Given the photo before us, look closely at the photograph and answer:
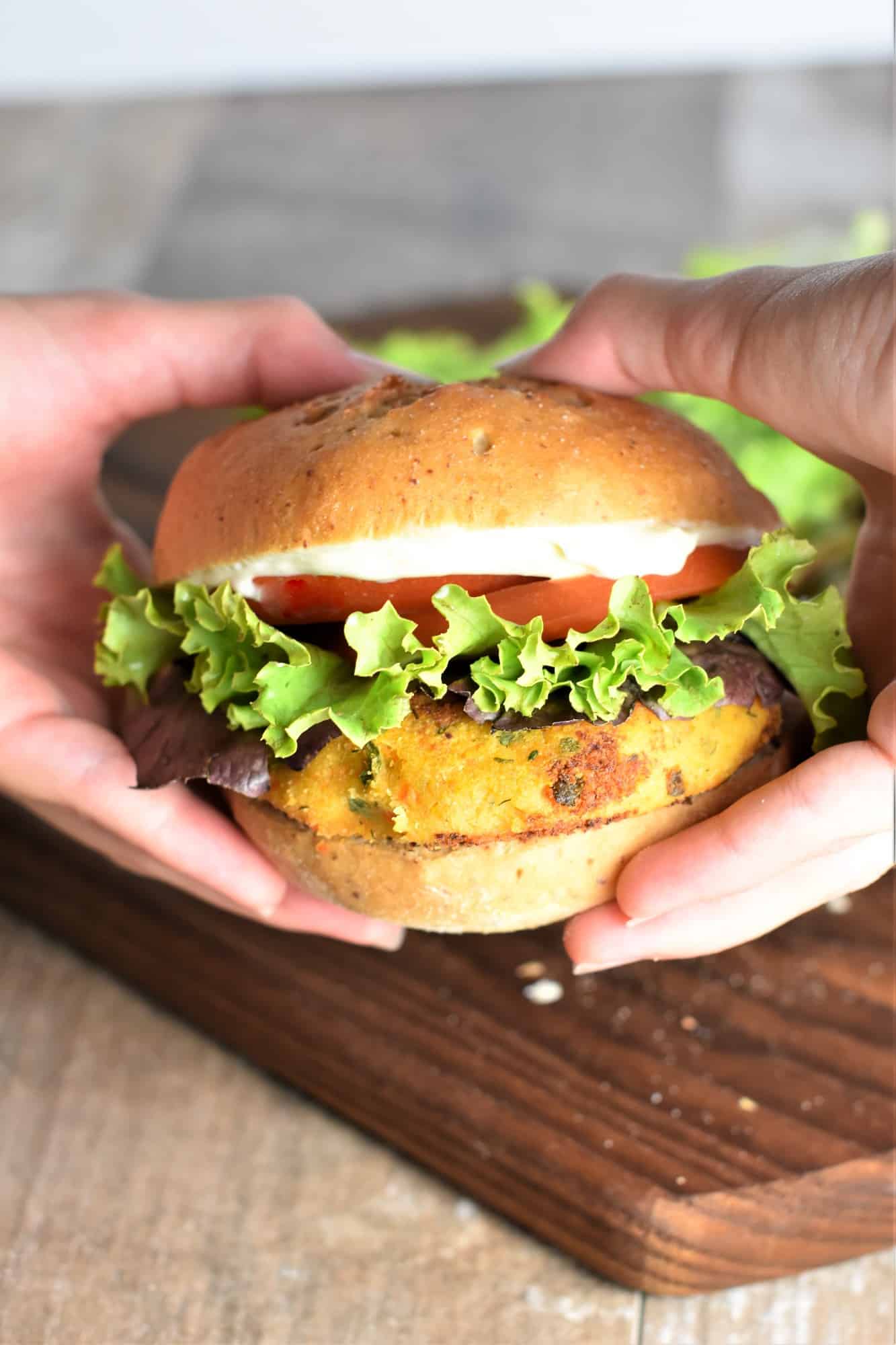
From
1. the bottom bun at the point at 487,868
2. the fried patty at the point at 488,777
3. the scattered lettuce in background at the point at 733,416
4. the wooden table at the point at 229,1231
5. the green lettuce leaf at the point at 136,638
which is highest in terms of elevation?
the green lettuce leaf at the point at 136,638

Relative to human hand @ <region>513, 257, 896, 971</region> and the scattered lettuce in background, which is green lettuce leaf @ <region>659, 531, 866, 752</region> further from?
the scattered lettuce in background

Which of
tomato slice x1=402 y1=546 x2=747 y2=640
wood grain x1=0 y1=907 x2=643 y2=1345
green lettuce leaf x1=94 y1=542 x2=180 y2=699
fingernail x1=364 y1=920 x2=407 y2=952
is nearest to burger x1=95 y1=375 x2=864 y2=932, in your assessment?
tomato slice x1=402 y1=546 x2=747 y2=640

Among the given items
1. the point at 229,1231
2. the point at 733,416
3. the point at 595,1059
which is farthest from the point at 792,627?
the point at 733,416

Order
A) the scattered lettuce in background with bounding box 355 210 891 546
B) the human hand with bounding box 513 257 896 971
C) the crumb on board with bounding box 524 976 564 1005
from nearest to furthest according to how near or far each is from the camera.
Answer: the human hand with bounding box 513 257 896 971 < the crumb on board with bounding box 524 976 564 1005 < the scattered lettuce in background with bounding box 355 210 891 546

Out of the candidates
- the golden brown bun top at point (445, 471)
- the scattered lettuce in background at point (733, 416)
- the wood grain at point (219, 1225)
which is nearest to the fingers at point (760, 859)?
the golden brown bun top at point (445, 471)

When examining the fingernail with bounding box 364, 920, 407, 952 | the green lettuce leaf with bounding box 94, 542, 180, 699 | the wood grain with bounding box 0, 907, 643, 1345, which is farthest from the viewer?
the fingernail with bounding box 364, 920, 407, 952

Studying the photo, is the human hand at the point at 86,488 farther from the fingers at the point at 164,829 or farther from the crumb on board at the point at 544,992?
the crumb on board at the point at 544,992

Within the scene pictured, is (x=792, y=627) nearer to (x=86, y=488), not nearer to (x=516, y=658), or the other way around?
(x=516, y=658)
